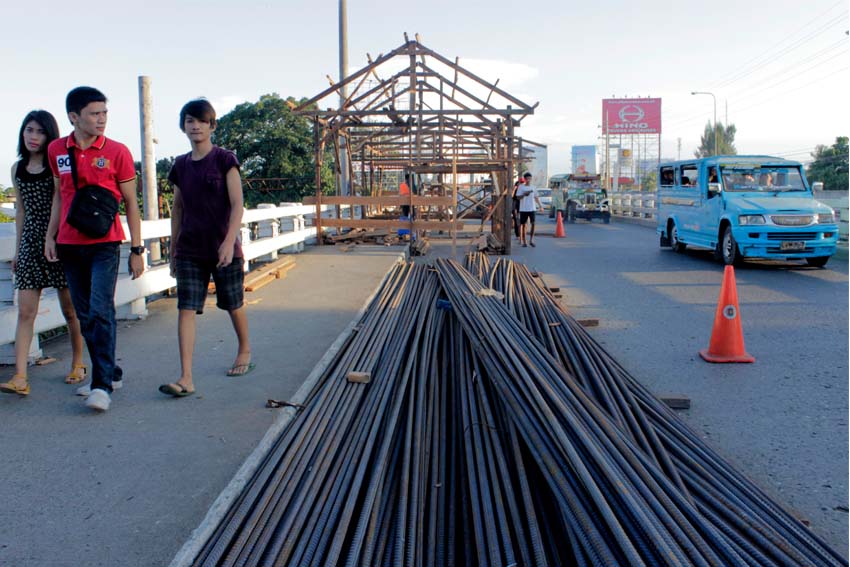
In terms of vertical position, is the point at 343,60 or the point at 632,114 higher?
the point at 632,114

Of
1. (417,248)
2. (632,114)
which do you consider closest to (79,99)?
(417,248)

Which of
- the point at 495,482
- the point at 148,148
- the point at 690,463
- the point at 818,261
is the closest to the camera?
the point at 495,482

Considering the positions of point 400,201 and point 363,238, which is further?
point 363,238

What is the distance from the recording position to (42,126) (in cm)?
482

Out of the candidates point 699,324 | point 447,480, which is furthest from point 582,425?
point 699,324

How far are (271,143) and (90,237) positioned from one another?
28528mm

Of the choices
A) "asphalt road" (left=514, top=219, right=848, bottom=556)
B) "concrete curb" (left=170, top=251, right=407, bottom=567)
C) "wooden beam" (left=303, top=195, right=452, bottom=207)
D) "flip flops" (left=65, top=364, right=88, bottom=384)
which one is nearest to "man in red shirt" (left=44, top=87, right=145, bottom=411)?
"flip flops" (left=65, top=364, right=88, bottom=384)

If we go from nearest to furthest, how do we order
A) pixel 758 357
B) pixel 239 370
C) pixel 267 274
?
pixel 239 370 < pixel 758 357 < pixel 267 274

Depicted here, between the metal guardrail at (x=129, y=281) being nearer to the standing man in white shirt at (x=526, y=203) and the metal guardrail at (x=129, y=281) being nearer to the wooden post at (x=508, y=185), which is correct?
the wooden post at (x=508, y=185)

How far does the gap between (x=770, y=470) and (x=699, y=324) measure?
14.5 ft

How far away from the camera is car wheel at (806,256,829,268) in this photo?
13.3m

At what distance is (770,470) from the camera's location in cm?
416

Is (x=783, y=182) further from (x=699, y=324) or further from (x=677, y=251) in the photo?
(x=699, y=324)

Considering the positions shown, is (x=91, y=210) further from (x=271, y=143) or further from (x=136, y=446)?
(x=271, y=143)
